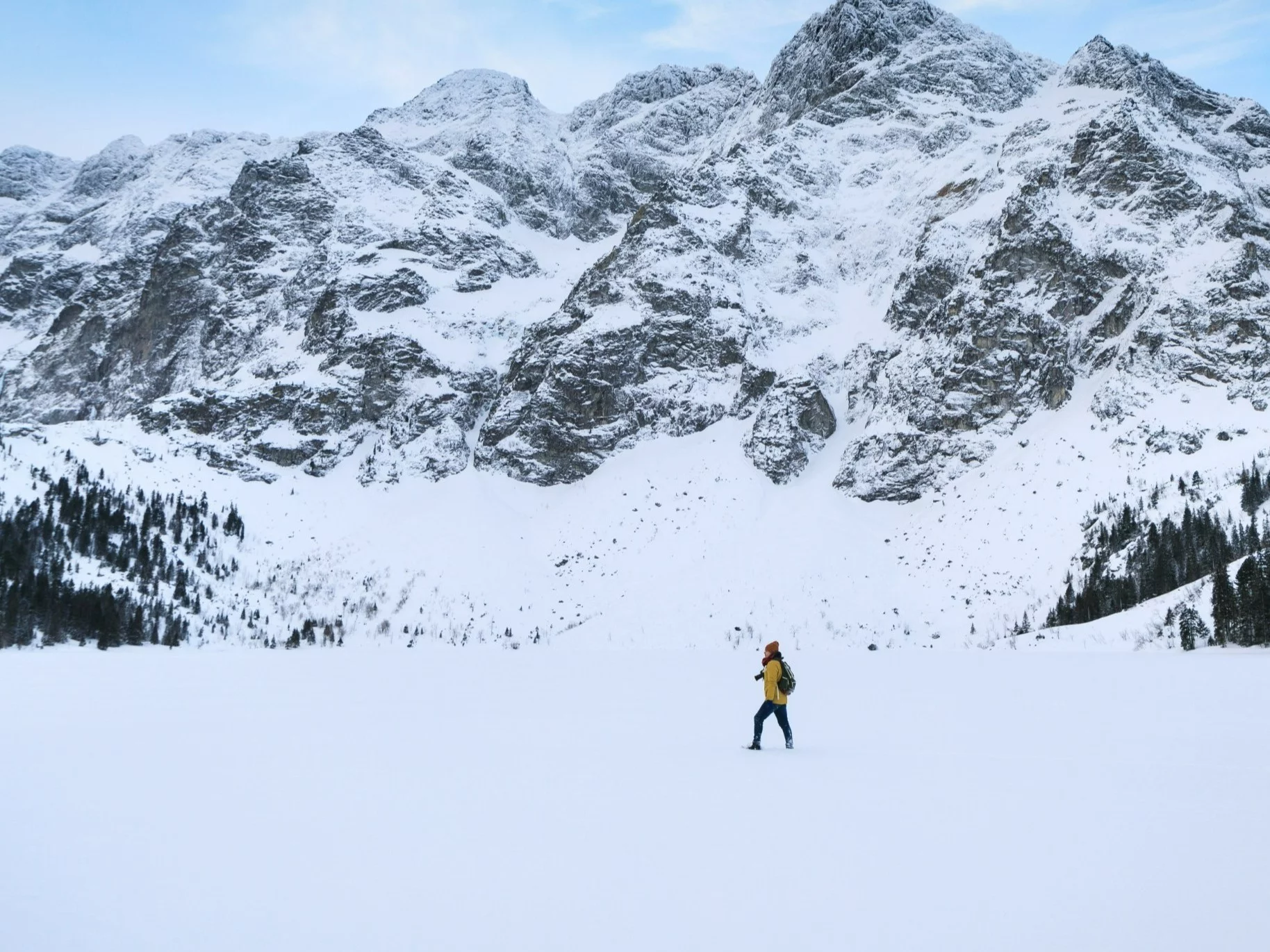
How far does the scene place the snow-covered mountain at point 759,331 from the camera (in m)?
72.6

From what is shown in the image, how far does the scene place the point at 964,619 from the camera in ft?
196

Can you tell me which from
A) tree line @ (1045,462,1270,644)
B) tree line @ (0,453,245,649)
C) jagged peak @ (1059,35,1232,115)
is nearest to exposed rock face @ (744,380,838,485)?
tree line @ (1045,462,1270,644)

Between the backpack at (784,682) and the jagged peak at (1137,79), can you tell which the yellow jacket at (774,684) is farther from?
the jagged peak at (1137,79)

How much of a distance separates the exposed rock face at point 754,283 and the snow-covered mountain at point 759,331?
471mm

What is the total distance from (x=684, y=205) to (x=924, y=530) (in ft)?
210

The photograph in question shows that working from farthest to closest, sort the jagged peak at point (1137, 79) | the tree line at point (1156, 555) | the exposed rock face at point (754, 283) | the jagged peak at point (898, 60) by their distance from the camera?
the jagged peak at point (898, 60) → the jagged peak at point (1137, 79) → the exposed rock face at point (754, 283) → the tree line at point (1156, 555)

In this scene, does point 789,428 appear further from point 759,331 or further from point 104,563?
point 104,563

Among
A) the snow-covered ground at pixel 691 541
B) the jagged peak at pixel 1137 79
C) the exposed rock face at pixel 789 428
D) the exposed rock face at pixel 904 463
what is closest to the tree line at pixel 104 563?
the snow-covered ground at pixel 691 541

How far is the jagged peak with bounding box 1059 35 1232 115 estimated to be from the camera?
112m

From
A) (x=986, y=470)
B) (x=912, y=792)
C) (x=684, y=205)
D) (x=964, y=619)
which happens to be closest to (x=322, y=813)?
(x=912, y=792)

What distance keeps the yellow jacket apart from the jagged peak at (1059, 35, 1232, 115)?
415 feet

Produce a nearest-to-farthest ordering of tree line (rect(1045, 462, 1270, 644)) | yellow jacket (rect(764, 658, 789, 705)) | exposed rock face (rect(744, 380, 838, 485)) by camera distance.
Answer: yellow jacket (rect(764, 658, 789, 705)) → tree line (rect(1045, 462, 1270, 644)) → exposed rock face (rect(744, 380, 838, 485))

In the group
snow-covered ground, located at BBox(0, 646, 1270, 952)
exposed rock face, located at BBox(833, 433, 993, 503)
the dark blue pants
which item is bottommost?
snow-covered ground, located at BBox(0, 646, 1270, 952)

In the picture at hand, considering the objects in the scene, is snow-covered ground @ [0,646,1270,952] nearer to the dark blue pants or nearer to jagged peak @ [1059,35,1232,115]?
the dark blue pants
